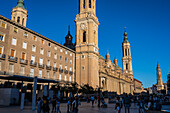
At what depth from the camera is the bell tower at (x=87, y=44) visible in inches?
1955

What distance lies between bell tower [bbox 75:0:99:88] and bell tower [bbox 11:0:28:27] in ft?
56.8

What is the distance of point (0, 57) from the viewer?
28453 millimetres

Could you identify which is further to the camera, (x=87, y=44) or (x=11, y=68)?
(x=87, y=44)

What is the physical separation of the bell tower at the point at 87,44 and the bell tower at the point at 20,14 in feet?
56.8

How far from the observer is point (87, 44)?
51500 millimetres

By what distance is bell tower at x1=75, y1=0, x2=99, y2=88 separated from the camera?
4966 centimetres

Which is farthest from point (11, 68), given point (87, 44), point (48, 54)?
point (87, 44)

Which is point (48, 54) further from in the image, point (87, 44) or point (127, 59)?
point (127, 59)

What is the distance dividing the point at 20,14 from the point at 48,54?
22.2 m

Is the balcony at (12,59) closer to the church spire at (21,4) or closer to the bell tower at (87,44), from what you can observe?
the bell tower at (87,44)

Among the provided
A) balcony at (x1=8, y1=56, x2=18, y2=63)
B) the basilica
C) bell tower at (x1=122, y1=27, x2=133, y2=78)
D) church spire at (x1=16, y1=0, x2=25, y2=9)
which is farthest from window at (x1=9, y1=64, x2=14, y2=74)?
bell tower at (x1=122, y1=27, x2=133, y2=78)

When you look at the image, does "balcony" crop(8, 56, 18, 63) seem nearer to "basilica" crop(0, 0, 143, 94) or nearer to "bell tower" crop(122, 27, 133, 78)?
"basilica" crop(0, 0, 143, 94)

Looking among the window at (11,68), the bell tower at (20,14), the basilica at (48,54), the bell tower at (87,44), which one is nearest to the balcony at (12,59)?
the basilica at (48,54)

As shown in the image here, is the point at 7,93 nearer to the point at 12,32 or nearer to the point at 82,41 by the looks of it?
the point at 12,32
